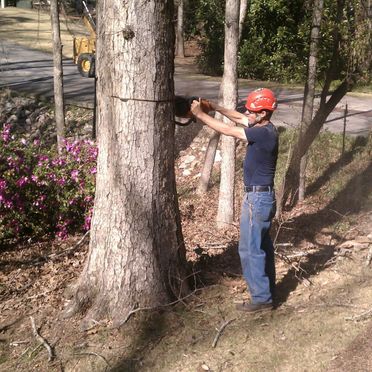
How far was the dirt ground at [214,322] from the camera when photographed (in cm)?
423

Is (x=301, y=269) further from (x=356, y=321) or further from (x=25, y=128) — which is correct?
(x=25, y=128)

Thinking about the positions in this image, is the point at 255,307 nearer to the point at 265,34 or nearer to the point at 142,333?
the point at 142,333

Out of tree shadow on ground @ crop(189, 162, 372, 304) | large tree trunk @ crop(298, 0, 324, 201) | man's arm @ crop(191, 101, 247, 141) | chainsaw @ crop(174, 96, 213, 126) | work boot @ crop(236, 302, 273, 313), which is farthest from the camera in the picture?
large tree trunk @ crop(298, 0, 324, 201)

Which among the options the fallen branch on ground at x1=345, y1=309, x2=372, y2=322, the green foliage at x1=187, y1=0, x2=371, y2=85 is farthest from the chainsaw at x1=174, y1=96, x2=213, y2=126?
the green foliage at x1=187, y1=0, x2=371, y2=85

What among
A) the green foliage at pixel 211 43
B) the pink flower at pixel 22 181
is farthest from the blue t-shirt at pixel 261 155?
the green foliage at pixel 211 43

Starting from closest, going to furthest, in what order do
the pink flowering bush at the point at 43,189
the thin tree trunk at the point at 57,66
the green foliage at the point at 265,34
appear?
the pink flowering bush at the point at 43,189 < the thin tree trunk at the point at 57,66 < the green foliage at the point at 265,34

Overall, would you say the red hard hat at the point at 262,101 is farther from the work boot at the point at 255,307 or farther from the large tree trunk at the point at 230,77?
the large tree trunk at the point at 230,77

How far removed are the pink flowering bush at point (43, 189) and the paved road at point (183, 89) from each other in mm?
3601

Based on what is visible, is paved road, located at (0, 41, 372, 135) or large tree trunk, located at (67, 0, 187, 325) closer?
large tree trunk, located at (67, 0, 187, 325)

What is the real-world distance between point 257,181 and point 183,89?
13.9 m

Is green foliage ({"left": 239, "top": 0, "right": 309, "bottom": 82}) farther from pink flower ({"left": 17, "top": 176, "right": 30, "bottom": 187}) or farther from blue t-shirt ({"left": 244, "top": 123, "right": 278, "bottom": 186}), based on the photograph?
blue t-shirt ({"left": 244, "top": 123, "right": 278, "bottom": 186})

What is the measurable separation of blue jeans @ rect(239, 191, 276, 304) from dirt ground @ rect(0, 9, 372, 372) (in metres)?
0.25

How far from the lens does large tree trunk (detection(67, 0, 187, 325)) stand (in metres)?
4.32

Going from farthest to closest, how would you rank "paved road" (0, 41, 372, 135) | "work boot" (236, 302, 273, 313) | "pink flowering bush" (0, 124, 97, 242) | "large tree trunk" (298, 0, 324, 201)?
"paved road" (0, 41, 372, 135)
"large tree trunk" (298, 0, 324, 201)
"pink flowering bush" (0, 124, 97, 242)
"work boot" (236, 302, 273, 313)
